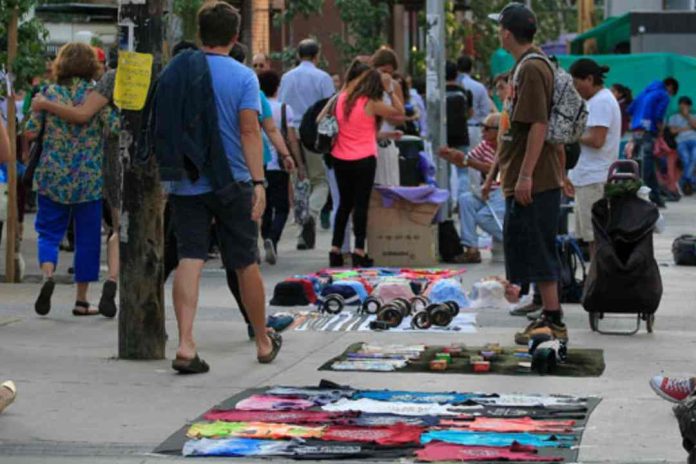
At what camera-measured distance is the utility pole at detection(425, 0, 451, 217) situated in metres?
18.7

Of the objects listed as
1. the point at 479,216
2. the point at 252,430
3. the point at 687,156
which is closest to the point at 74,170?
the point at 252,430

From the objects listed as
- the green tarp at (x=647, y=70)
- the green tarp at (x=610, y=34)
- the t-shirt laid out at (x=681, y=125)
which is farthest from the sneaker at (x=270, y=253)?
the green tarp at (x=610, y=34)

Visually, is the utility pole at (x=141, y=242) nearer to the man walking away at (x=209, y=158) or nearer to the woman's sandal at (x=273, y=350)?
Answer: the man walking away at (x=209, y=158)

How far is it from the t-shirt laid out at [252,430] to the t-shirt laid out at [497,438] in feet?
1.69

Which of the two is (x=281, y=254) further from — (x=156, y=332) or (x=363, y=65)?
(x=156, y=332)

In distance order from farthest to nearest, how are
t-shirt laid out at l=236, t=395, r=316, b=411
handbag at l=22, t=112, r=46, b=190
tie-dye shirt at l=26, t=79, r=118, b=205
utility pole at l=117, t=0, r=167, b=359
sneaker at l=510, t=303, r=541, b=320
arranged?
sneaker at l=510, t=303, r=541, b=320 → handbag at l=22, t=112, r=46, b=190 → tie-dye shirt at l=26, t=79, r=118, b=205 → utility pole at l=117, t=0, r=167, b=359 → t-shirt laid out at l=236, t=395, r=316, b=411

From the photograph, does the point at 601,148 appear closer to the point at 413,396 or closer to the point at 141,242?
the point at 141,242

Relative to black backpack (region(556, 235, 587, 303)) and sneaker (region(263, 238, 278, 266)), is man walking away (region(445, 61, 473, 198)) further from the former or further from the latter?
black backpack (region(556, 235, 587, 303))

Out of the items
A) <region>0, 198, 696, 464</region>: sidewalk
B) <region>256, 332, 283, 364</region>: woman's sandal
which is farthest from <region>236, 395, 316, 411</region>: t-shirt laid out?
<region>256, 332, 283, 364</region>: woman's sandal

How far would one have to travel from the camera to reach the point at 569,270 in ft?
42.2

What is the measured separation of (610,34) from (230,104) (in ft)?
84.6

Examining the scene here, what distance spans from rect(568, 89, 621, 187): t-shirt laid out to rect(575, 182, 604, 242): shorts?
6 centimetres

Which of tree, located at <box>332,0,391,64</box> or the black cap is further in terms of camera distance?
tree, located at <box>332,0,391,64</box>

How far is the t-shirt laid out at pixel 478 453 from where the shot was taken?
23.3ft
